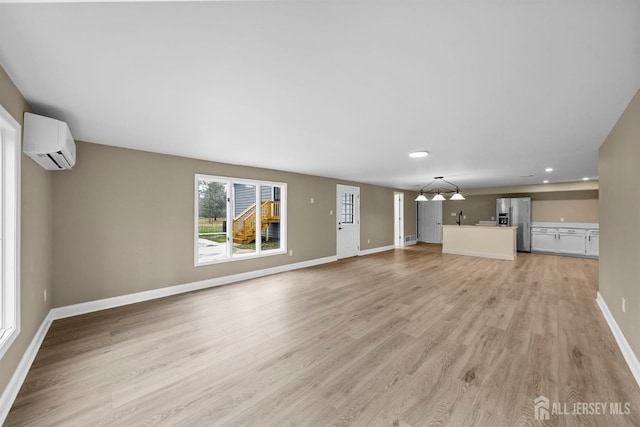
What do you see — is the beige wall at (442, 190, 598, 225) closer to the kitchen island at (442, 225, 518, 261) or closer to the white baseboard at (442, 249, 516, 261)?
the kitchen island at (442, 225, 518, 261)

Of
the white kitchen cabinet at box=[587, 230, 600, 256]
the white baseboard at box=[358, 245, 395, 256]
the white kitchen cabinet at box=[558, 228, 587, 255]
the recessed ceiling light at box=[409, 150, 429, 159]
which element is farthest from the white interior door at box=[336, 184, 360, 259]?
the white kitchen cabinet at box=[587, 230, 600, 256]

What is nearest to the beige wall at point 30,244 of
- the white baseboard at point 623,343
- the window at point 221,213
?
the window at point 221,213

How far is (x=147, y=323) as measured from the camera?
3021mm

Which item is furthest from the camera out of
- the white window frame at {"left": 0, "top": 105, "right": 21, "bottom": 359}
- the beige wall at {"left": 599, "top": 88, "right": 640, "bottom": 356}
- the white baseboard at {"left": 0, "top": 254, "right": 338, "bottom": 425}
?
the beige wall at {"left": 599, "top": 88, "right": 640, "bottom": 356}

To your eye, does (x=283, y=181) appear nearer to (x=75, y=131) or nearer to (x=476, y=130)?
(x=75, y=131)

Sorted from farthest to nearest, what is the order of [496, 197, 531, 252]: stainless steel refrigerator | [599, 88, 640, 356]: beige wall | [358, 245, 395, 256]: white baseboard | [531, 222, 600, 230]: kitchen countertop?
[496, 197, 531, 252]: stainless steel refrigerator, [358, 245, 395, 256]: white baseboard, [531, 222, 600, 230]: kitchen countertop, [599, 88, 640, 356]: beige wall

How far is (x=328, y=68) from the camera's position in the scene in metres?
1.67

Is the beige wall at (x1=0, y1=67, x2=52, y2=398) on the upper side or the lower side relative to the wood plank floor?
upper

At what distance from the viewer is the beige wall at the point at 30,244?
1.83 meters

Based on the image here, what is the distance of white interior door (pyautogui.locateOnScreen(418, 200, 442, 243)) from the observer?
1038 centimetres

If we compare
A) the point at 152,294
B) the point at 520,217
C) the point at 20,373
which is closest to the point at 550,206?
the point at 520,217

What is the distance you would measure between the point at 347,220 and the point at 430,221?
4.95 meters

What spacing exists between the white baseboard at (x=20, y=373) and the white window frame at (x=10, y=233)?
1.01 ft

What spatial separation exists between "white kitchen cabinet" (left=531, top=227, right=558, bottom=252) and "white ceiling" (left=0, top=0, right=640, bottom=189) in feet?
20.2
